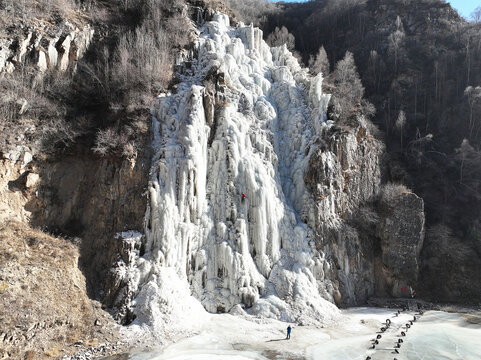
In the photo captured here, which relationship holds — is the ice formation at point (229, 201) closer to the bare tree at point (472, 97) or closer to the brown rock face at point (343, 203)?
the brown rock face at point (343, 203)

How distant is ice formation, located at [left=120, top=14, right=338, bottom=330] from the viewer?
20438mm

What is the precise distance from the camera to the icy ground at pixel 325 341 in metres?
15.9

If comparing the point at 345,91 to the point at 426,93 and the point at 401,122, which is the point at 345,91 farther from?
the point at 426,93

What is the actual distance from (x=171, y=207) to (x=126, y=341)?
7967mm

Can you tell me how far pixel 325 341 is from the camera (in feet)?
59.2

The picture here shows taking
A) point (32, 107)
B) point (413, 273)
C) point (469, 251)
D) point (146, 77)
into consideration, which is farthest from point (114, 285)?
point (469, 251)

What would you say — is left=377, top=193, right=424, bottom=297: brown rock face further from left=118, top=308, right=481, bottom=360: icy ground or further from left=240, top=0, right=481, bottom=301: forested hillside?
left=118, top=308, right=481, bottom=360: icy ground

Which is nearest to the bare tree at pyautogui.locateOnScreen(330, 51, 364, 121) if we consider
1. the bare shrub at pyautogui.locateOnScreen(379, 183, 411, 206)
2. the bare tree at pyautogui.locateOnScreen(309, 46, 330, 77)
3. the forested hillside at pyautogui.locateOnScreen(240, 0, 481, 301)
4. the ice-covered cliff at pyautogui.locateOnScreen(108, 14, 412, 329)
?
the bare tree at pyautogui.locateOnScreen(309, 46, 330, 77)

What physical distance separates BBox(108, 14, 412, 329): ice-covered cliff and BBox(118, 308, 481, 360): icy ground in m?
1.44

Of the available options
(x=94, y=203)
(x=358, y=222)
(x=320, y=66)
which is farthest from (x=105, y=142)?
(x=320, y=66)

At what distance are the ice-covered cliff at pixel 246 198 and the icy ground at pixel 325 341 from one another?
1440 millimetres

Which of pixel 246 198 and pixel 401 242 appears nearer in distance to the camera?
pixel 246 198

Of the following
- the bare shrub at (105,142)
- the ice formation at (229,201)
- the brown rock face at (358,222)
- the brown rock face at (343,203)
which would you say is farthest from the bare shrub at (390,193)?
the bare shrub at (105,142)

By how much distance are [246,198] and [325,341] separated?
34.9 ft
